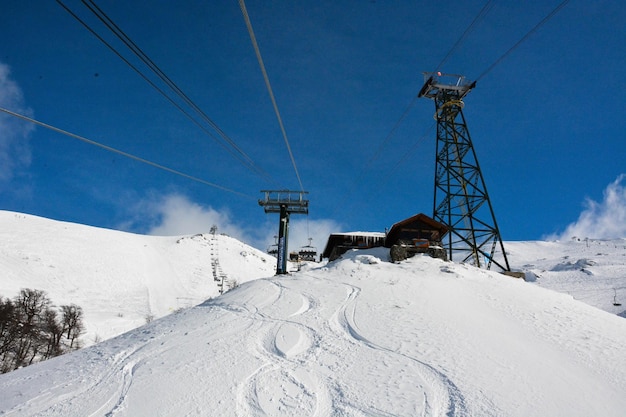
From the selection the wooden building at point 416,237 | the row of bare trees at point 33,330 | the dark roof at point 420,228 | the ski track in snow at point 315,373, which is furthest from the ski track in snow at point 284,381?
the row of bare trees at point 33,330

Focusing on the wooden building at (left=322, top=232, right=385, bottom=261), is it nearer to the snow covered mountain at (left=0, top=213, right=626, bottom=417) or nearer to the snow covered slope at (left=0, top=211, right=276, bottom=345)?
the snow covered mountain at (left=0, top=213, right=626, bottom=417)

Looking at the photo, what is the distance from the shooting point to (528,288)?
51.4ft

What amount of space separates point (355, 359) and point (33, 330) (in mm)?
48529

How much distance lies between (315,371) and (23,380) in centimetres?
808

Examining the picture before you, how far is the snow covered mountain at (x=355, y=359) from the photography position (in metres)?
6.03

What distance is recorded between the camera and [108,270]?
207 feet

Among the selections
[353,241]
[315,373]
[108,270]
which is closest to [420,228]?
[353,241]

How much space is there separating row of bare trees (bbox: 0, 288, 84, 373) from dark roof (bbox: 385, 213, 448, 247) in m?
39.3

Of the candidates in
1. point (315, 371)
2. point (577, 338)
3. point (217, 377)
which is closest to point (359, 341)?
point (315, 371)

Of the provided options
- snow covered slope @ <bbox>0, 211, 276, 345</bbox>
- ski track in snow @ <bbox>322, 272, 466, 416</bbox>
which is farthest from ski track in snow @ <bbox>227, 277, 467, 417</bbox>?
snow covered slope @ <bbox>0, 211, 276, 345</bbox>

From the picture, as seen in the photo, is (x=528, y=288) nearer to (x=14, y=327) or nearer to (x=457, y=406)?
(x=457, y=406)

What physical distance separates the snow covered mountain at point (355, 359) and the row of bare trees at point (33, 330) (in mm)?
37236

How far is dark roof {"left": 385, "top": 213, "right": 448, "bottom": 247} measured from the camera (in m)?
27.0

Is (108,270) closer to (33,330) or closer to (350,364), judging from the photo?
(33,330)
